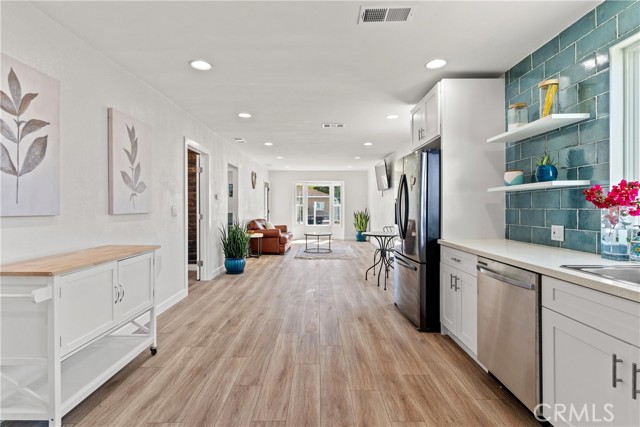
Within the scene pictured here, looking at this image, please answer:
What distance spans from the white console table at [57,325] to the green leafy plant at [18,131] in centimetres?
54

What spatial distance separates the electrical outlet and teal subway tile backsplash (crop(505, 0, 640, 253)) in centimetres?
3

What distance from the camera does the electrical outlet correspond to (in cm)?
230

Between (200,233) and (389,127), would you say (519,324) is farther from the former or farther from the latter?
(200,233)

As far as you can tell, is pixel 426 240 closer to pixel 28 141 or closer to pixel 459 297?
pixel 459 297

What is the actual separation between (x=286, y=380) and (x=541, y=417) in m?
1.47

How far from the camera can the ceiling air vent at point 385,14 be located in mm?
2004

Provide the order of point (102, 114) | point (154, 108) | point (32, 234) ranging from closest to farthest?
point (32, 234) < point (102, 114) < point (154, 108)

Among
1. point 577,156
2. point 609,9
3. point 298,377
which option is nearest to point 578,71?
point 609,9

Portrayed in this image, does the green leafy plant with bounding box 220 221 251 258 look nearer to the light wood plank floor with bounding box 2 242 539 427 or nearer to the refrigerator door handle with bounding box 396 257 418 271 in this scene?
the light wood plank floor with bounding box 2 242 539 427

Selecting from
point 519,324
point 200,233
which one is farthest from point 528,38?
point 200,233

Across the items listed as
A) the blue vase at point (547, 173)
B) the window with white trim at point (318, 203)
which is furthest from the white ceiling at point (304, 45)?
the window with white trim at point (318, 203)

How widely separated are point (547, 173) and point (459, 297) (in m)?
1.11

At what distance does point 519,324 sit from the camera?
1.80m

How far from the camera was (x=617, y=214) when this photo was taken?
178cm
